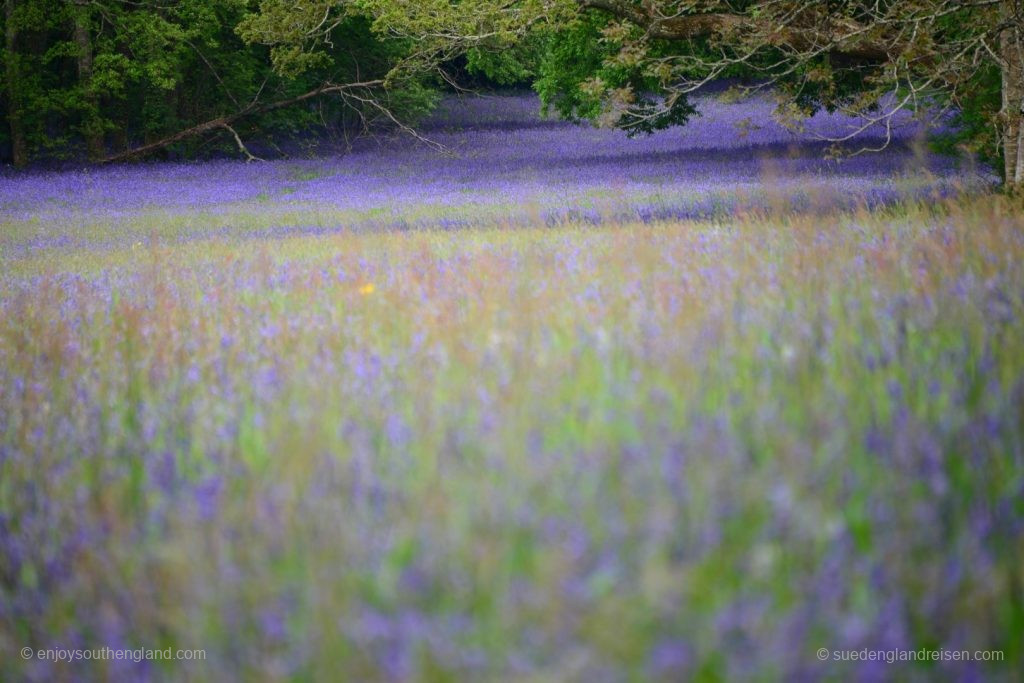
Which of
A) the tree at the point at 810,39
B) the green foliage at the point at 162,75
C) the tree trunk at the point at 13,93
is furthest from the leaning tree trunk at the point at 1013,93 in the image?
the tree trunk at the point at 13,93

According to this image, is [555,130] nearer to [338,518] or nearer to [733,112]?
[733,112]

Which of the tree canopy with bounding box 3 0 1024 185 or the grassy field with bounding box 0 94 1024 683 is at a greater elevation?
the grassy field with bounding box 0 94 1024 683

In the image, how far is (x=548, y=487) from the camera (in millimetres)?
2498

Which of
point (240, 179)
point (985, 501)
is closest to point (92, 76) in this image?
point (240, 179)

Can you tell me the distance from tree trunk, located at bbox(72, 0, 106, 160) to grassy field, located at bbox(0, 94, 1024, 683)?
2178 cm

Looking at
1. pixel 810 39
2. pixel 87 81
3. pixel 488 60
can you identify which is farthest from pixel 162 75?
pixel 810 39

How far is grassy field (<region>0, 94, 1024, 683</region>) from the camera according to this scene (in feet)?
6.46

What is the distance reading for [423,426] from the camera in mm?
3090

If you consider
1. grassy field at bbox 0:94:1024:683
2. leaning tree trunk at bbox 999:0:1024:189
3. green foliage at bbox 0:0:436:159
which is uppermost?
grassy field at bbox 0:94:1024:683

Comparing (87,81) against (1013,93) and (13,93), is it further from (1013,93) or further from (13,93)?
(1013,93)

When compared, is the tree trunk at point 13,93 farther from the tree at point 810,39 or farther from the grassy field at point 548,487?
the grassy field at point 548,487

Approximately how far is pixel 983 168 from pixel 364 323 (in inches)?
579

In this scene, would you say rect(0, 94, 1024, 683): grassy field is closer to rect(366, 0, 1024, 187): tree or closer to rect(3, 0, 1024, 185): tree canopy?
rect(366, 0, 1024, 187): tree

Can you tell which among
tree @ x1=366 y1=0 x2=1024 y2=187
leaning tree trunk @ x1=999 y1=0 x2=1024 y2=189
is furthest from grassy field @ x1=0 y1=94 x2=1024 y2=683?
leaning tree trunk @ x1=999 y1=0 x2=1024 y2=189
